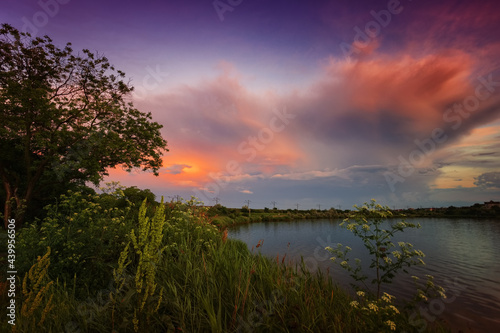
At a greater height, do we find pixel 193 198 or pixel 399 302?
pixel 193 198

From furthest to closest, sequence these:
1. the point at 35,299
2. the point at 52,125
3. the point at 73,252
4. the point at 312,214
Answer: the point at 312,214
the point at 52,125
the point at 73,252
the point at 35,299

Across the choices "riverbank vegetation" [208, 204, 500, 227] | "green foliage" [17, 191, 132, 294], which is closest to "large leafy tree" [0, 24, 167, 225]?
"green foliage" [17, 191, 132, 294]

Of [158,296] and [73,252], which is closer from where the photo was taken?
[158,296]

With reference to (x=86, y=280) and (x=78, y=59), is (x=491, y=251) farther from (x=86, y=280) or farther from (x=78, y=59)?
(x=78, y=59)

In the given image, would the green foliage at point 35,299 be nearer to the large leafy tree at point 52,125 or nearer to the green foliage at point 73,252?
the green foliage at point 73,252

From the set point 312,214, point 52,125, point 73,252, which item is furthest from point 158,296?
point 312,214

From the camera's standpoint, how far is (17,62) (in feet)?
61.5

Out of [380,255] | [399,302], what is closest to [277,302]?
[380,255]

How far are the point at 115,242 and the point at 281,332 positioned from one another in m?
6.80

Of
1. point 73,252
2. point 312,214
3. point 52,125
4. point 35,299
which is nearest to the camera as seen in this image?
point 35,299

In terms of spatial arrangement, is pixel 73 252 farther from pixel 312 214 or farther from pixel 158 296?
pixel 312 214

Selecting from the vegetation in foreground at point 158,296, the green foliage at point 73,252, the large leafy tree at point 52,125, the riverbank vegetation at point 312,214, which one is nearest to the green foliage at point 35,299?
the vegetation in foreground at point 158,296

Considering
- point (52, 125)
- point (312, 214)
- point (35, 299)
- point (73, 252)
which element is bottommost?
point (312, 214)

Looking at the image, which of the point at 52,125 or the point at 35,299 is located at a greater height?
the point at 52,125
